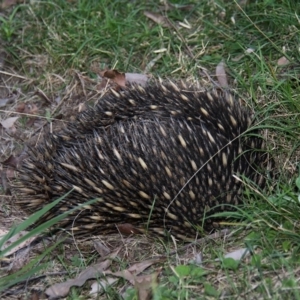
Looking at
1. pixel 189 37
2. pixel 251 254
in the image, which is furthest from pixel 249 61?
pixel 251 254

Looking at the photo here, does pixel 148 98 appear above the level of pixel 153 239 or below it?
above

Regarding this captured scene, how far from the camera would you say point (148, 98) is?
3547 mm

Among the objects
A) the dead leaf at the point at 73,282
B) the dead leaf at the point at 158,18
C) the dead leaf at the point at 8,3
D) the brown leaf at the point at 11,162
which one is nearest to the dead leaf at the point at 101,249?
the dead leaf at the point at 73,282

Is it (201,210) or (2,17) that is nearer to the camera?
(201,210)

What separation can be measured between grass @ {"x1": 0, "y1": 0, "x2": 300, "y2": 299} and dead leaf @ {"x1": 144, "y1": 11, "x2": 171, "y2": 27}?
33 millimetres

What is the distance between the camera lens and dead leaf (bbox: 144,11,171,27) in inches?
177

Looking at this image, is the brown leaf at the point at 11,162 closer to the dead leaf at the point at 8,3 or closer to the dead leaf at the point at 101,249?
the dead leaf at the point at 101,249

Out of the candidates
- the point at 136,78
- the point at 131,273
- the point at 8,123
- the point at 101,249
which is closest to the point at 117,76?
the point at 136,78

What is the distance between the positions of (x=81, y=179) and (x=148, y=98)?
1.74 ft

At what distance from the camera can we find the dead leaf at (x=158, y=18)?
4.51 meters

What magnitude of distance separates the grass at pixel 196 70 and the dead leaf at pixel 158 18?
33 millimetres

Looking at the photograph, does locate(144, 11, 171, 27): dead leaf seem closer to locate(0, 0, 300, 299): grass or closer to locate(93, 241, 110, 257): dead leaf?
locate(0, 0, 300, 299): grass

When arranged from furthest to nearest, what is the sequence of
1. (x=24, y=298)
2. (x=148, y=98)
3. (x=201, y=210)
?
(x=148, y=98)
(x=201, y=210)
(x=24, y=298)

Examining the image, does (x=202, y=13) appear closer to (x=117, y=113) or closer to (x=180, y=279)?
(x=117, y=113)
